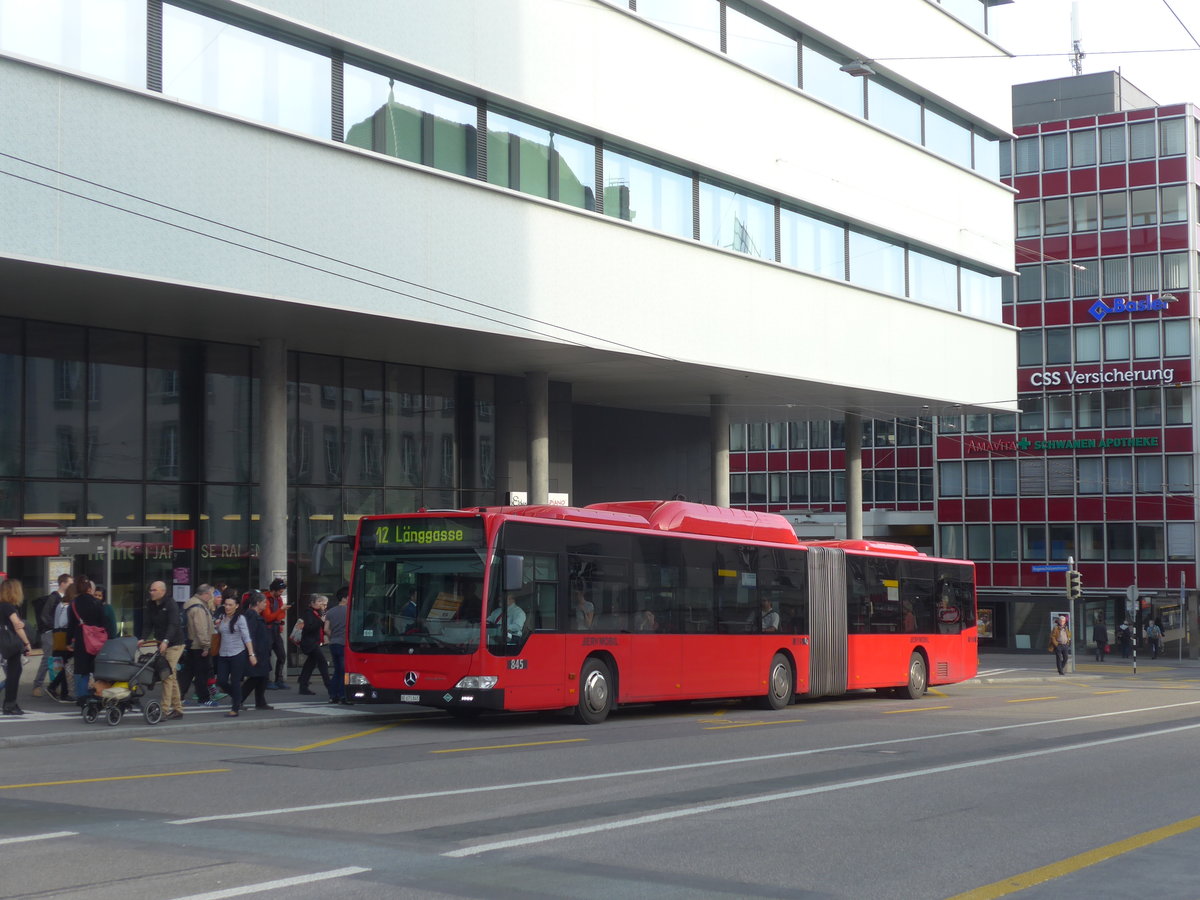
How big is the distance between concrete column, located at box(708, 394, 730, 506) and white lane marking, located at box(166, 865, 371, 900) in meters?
27.4

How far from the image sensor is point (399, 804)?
10.7 meters

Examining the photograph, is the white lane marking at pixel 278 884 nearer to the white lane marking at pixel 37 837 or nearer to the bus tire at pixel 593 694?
the white lane marking at pixel 37 837

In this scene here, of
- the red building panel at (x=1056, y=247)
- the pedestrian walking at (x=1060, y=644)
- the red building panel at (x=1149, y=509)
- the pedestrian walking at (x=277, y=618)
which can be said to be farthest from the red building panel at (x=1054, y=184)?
the pedestrian walking at (x=277, y=618)

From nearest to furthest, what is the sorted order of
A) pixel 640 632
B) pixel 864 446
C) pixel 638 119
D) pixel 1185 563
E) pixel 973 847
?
pixel 973 847
pixel 640 632
pixel 638 119
pixel 1185 563
pixel 864 446

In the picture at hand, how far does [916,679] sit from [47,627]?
54.5ft

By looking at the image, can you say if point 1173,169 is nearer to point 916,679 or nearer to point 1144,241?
point 1144,241

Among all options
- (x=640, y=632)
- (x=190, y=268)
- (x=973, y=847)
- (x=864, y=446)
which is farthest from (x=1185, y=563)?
(x=973, y=847)

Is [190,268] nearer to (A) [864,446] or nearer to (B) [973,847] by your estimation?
(B) [973,847]

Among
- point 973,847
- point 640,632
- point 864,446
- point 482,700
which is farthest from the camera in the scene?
point 864,446

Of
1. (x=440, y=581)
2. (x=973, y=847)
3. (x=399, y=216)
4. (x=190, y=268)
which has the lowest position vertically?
(x=973, y=847)

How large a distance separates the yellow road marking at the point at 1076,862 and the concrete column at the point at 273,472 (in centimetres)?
1690

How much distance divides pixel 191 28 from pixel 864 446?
6187 cm

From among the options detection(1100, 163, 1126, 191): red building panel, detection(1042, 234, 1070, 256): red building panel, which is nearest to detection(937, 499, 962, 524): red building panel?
detection(1042, 234, 1070, 256): red building panel

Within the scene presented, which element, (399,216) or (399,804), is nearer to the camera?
(399,804)
